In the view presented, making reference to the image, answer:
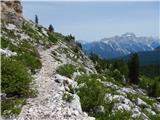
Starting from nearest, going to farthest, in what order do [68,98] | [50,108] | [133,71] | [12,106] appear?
[12,106] → [50,108] → [68,98] → [133,71]

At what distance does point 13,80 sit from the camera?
665 inches

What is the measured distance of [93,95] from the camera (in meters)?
18.7

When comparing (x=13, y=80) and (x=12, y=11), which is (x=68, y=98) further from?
(x=12, y=11)

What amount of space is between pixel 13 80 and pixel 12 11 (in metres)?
31.5

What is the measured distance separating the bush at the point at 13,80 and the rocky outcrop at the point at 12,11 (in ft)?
92.1

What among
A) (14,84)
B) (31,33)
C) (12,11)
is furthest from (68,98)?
(31,33)

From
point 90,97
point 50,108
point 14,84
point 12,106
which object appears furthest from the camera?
point 90,97

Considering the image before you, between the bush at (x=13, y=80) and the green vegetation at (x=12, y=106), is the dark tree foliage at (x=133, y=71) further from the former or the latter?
the green vegetation at (x=12, y=106)

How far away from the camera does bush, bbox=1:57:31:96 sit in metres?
16.8

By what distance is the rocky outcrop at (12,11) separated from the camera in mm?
45181

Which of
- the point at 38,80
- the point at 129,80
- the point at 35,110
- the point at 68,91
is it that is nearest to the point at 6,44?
the point at 38,80

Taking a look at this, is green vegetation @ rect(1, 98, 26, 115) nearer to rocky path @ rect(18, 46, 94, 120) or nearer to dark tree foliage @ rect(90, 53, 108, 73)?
rocky path @ rect(18, 46, 94, 120)

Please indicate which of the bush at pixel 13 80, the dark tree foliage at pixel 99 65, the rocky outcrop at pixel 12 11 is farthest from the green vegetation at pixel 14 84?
the dark tree foliage at pixel 99 65

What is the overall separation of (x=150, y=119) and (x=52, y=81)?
652 cm
